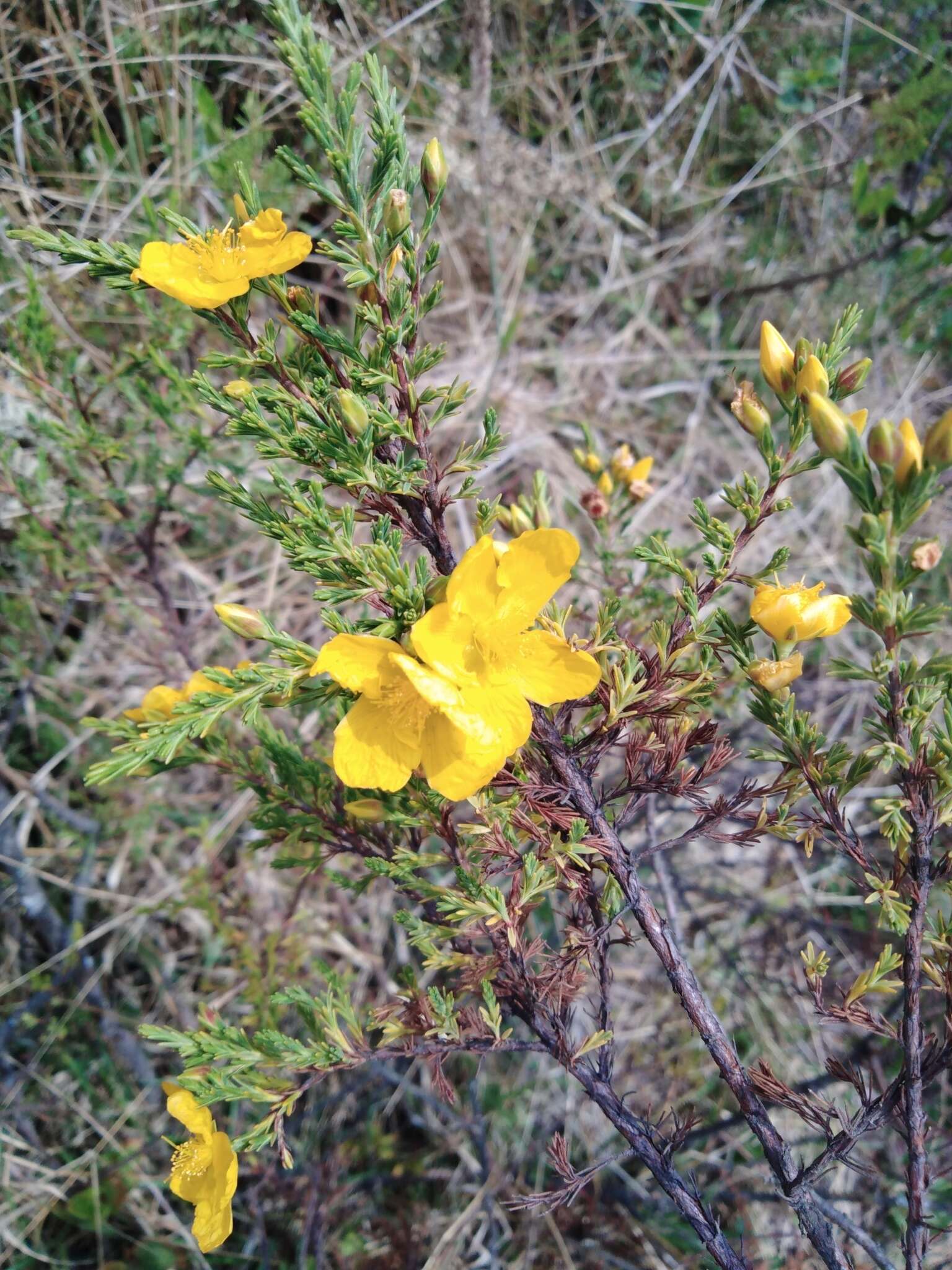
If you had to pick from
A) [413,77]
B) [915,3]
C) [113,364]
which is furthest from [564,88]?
[113,364]

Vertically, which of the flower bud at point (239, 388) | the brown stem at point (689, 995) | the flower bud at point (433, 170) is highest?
the flower bud at point (433, 170)

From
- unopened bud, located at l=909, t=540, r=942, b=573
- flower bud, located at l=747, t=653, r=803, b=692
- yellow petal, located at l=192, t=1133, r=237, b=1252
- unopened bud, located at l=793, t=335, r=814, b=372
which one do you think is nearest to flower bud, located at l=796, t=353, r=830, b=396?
unopened bud, located at l=793, t=335, r=814, b=372

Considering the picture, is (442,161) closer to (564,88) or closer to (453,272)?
(453,272)

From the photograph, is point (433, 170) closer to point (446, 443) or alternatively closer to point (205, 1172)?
point (205, 1172)

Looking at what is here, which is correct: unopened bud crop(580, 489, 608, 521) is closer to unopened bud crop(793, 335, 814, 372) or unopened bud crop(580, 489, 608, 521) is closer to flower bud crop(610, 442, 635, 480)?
flower bud crop(610, 442, 635, 480)

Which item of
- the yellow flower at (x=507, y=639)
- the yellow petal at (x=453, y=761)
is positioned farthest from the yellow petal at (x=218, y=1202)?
the yellow flower at (x=507, y=639)

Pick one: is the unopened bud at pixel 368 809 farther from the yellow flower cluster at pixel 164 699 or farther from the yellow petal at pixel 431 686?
the yellow petal at pixel 431 686
